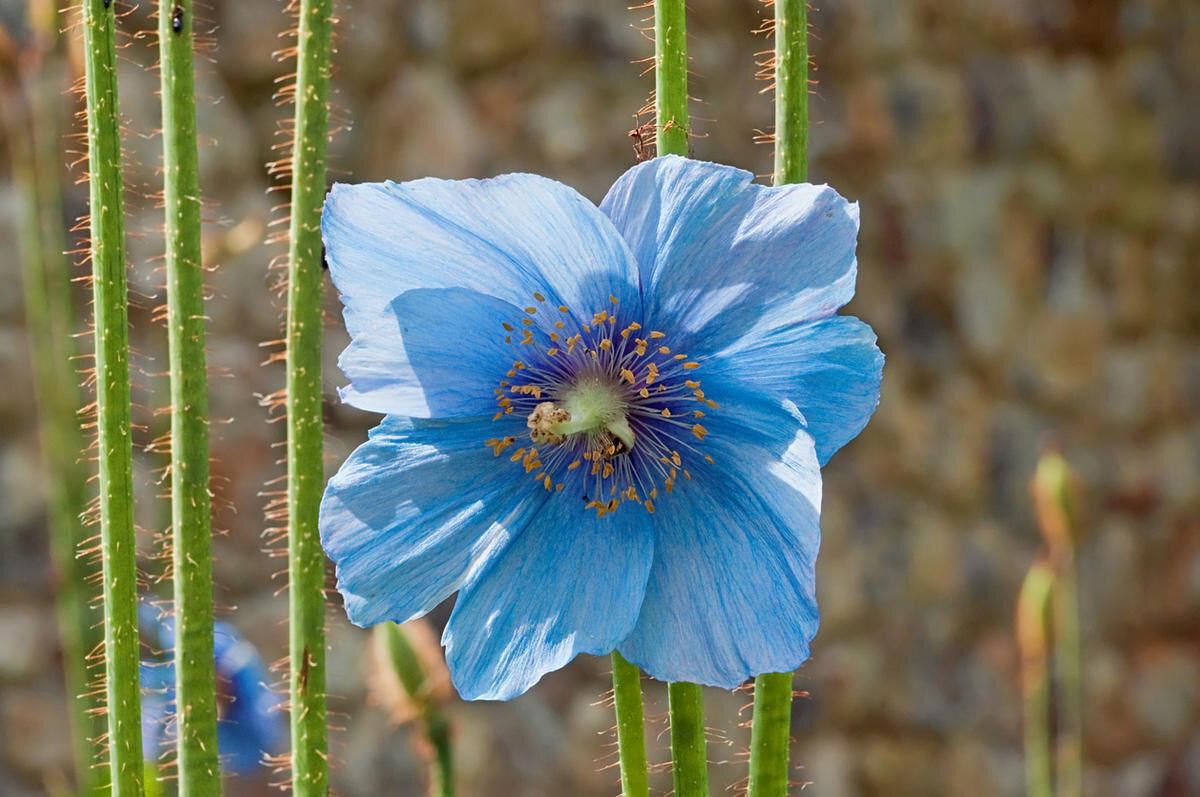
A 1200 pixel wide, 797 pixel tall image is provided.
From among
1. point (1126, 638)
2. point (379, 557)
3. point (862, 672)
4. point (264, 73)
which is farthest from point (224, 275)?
point (1126, 638)

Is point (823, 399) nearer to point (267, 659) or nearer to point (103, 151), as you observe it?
point (103, 151)

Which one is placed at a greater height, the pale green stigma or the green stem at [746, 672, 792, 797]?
the pale green stigma

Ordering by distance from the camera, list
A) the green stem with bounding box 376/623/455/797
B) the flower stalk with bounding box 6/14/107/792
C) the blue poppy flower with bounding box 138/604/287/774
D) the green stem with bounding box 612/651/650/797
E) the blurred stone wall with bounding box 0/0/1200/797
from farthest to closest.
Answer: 1. the blurred stone wall with bounding box 0/0/1200/797
2. the blue poppy flower with bounding box 138/604/287/774
3. the flower stalk with bounding box 6/14/107/792
4. the green stem with bounding box 376/623/455/797
5. the green stem with bounding box 612/651/650/797

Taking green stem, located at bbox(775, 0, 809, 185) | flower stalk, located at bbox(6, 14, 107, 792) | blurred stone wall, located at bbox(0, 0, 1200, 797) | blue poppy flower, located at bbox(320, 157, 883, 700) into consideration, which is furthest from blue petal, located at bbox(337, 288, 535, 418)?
blurred stone wall, located at bbox(0, 0, 1200, 797)

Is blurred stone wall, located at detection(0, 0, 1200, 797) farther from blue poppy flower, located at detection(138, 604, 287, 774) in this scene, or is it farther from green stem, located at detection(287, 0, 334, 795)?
green stem, located at detection(287, 0, 334, 795)

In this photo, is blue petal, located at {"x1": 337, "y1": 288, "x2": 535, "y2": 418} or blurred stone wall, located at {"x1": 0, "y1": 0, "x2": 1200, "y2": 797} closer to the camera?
blue petal, located at {"x1": 337, "y1": 288, "x2": 535, "y2": 418}

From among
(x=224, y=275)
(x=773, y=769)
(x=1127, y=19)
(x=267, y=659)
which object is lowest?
(x=267, y=659)

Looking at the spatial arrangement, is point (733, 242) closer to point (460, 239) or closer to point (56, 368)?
point (460, 239)
